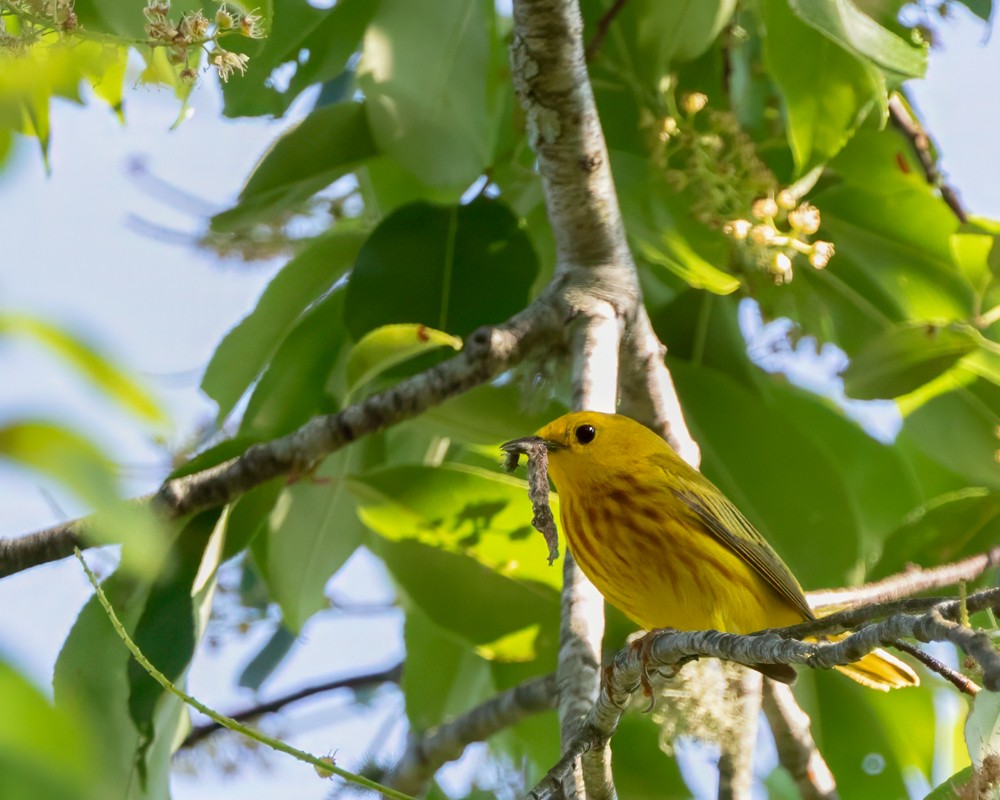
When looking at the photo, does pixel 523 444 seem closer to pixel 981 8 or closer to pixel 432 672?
pixel 432 672

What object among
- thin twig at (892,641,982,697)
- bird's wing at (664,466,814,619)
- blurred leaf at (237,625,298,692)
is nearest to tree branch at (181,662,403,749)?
blurred leaf at (237,625,298,692)

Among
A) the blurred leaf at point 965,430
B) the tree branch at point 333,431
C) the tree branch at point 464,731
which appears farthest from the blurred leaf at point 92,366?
the blurred leaf at point 965,430

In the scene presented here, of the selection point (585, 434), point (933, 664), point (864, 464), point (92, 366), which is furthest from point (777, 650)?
point (864, 464)

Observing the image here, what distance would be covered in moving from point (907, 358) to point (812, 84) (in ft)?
2.56

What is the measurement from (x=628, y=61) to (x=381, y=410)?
1446mm

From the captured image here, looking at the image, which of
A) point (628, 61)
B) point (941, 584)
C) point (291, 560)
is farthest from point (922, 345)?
point (291, 560)

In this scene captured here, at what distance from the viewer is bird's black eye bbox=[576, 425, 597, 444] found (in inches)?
104

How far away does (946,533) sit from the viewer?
3166mm

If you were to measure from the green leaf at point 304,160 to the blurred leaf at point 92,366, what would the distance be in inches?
100

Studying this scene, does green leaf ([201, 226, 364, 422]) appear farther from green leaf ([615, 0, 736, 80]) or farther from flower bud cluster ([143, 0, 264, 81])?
flower bud cluster ([143, 0, 264, 81])

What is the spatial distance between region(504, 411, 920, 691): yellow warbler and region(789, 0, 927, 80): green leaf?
937 mm

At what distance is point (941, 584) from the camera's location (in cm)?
275

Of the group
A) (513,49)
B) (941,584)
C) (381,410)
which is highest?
(513,49)

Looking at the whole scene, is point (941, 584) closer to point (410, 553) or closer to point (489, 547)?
point (489, 547)
